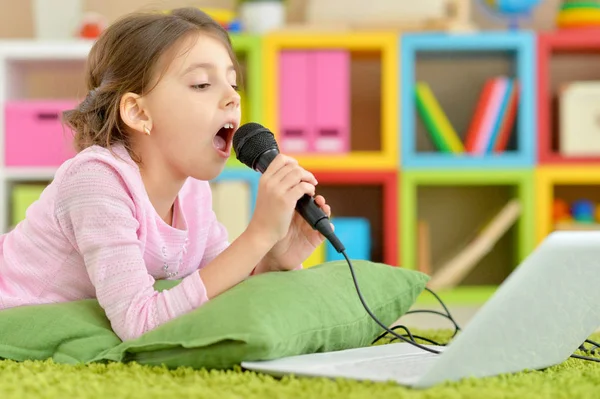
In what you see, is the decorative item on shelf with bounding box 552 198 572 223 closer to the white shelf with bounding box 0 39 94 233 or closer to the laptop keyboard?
the white shelf with bounding box 0 39 94 233

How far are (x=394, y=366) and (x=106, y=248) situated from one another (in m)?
0.39

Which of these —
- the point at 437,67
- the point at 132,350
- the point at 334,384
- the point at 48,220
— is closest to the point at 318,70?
the point at 437,67

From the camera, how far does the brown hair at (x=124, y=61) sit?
125cm

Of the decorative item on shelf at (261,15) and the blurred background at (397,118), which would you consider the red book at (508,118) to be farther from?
the decorative item on shelf at (261,15)

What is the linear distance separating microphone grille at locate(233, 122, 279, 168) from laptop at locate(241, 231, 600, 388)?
293 millimetres

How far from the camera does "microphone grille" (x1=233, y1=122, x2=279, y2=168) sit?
118 centimetres

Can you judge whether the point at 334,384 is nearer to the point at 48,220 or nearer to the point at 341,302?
the point at 341,302

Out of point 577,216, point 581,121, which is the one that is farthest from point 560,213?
point 581,121

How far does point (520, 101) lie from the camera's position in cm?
Answer: 261

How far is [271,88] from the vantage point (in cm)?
261

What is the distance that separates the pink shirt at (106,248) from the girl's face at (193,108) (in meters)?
0.07

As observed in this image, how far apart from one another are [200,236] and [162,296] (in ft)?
0.96

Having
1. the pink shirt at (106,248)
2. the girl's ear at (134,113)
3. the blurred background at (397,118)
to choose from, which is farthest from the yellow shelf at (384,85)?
the girl's ear at (134,113)

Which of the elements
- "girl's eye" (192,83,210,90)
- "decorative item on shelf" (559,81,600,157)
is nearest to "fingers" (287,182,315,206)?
"girl's eye" (192,83,210,90)
